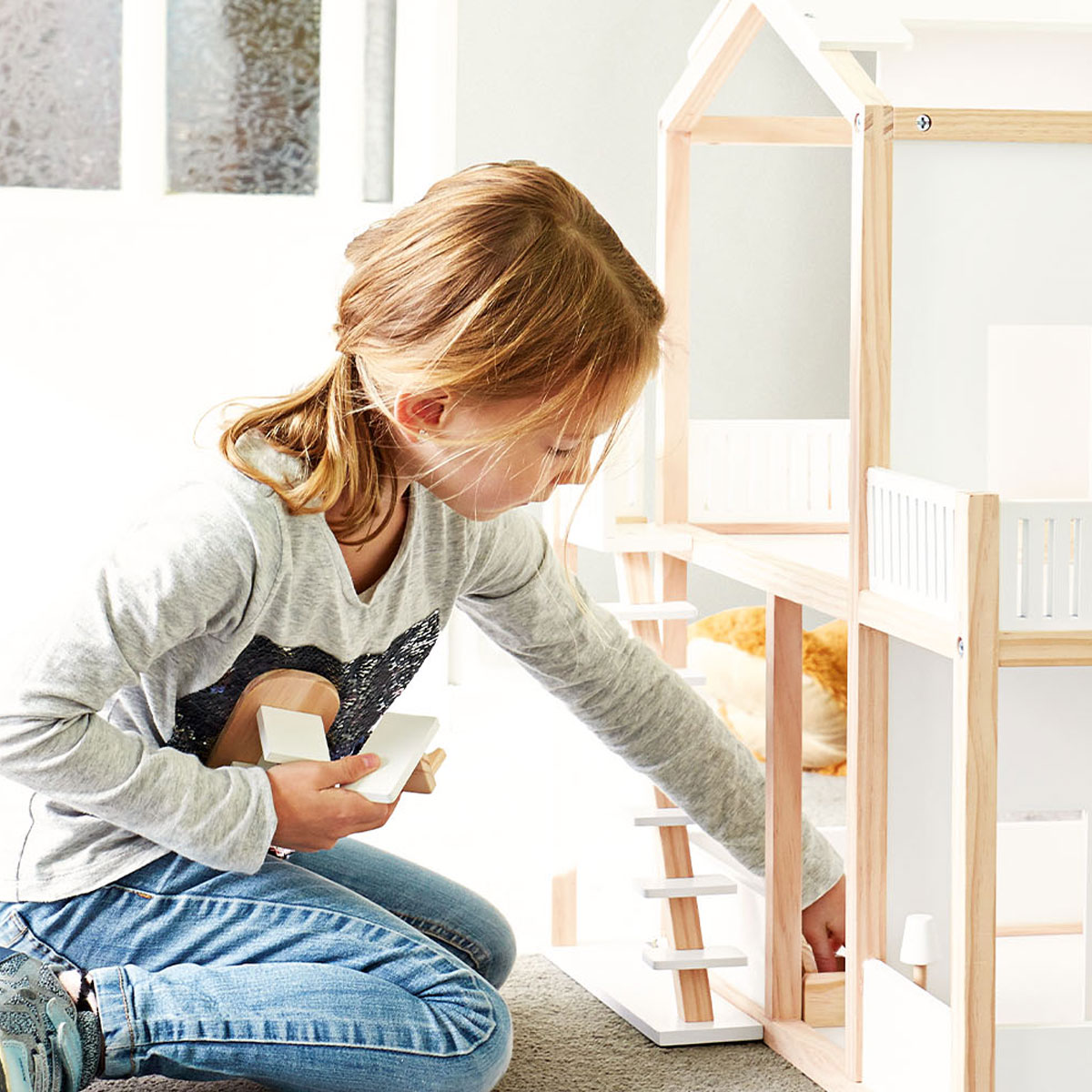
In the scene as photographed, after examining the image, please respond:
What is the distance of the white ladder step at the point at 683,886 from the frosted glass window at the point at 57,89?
1.80 meters

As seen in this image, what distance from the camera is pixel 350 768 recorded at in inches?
37.9

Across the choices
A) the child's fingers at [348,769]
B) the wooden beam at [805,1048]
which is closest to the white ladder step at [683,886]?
the wooden beam at [805,1048]

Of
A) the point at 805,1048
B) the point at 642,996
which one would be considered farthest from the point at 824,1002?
the point at 642,996

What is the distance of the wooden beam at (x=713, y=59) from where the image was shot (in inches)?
50.0

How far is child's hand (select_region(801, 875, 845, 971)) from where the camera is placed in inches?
47.4

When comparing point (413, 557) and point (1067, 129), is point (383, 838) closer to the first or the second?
point (413, 557)

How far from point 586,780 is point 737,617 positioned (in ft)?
2.61

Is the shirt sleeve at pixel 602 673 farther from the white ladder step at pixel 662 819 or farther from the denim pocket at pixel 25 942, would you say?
the denim pocket at pixel 25 942

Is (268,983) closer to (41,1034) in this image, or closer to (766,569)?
(41,1034)

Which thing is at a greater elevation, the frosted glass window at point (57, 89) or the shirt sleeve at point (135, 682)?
the frosted glass window at point (57, 89)

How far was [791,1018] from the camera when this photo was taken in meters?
1.18

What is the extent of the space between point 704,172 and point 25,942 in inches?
76.7

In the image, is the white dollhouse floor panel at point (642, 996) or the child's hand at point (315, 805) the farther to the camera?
the white dollhouse floor panel at point (642, 996)

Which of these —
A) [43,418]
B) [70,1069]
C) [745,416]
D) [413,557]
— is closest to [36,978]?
[70,1069]
